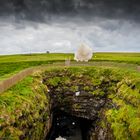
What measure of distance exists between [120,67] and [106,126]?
1651 cm

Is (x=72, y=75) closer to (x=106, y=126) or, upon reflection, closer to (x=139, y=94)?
(x=106, y=126)

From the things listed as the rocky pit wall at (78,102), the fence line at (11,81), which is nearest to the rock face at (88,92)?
the rocky pit wall at (78,102)

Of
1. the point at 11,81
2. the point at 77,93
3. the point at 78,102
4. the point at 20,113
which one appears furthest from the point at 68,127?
the point at 20,113

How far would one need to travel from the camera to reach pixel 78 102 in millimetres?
55750

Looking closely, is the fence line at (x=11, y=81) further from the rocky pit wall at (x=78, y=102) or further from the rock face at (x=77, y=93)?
the rock face at (x=77, y=93)

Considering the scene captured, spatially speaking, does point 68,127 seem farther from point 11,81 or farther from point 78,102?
point 11,81

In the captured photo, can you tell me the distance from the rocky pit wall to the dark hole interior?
4041 mm

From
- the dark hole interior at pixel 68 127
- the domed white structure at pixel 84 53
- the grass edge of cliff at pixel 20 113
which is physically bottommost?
the dark hole interior at pixel 68 127

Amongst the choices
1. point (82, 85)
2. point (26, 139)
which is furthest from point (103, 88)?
point (26, 139)

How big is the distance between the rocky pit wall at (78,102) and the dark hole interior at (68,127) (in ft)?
13.3

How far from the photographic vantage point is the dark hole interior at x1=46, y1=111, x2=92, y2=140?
58.4 m

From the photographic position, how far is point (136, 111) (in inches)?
1298

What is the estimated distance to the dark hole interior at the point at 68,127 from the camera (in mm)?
58406

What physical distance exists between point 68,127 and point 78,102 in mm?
Answer: 9861
